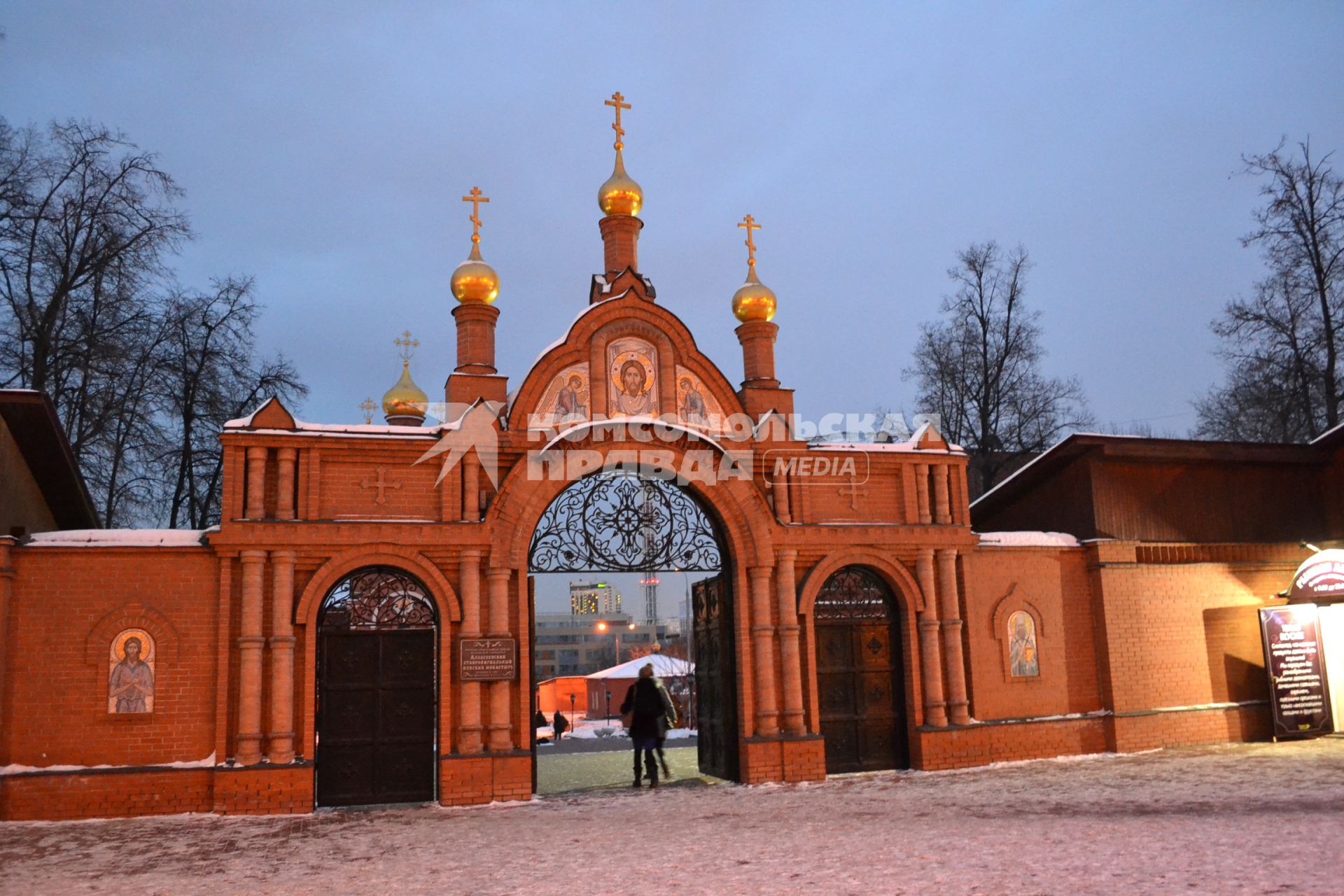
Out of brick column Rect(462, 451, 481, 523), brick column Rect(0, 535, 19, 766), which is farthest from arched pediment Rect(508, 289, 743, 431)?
brick column Rect(0, 535, 19, 766)

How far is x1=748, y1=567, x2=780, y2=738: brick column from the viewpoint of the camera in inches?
489

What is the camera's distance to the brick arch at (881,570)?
42.7ft

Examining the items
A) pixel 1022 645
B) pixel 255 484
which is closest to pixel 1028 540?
pixel 1022 645

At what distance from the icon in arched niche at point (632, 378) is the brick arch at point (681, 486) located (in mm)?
562

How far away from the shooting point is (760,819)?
9891 mm

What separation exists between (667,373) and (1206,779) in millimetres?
6997

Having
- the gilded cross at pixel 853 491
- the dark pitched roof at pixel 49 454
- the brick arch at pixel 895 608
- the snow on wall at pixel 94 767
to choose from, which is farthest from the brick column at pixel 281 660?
the gilded cross at pixel 853 491

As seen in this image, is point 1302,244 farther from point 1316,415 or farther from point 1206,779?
point 1206,779

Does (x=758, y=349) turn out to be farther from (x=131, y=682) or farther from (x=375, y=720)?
(x=131, y=682)

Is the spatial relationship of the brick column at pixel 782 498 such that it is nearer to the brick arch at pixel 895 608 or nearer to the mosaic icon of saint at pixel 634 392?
the brick arch at pixel 895 608

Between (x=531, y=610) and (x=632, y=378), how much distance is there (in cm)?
288

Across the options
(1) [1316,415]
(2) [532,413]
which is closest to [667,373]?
(2) [532,413]

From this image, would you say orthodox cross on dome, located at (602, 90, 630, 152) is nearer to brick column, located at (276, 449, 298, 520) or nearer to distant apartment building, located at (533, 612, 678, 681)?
brick column, located at (276, 449, 298, 520)

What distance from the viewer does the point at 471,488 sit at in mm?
12016
